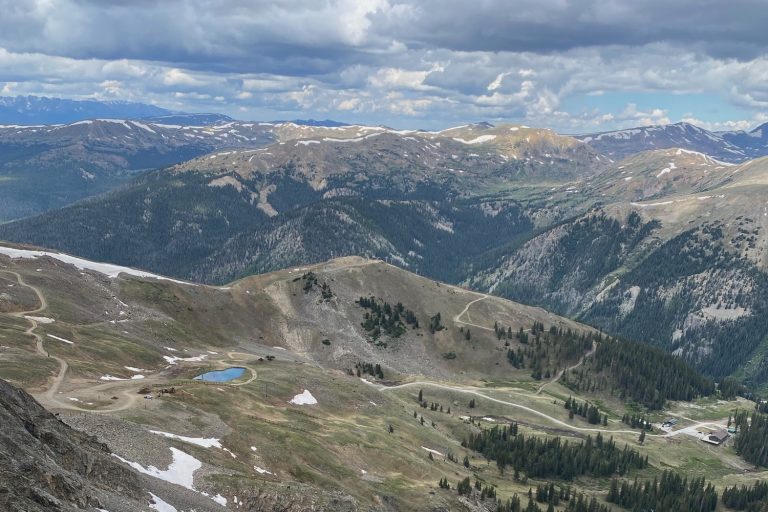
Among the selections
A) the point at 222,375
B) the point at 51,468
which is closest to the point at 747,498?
the point at 222,375

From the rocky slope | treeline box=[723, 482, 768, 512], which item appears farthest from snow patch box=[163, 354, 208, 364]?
treeline box=[723, 482, 768, 512]

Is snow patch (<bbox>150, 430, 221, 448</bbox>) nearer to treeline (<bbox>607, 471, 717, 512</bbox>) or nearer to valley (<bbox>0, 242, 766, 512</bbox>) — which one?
valley (<bbox>0, 242, 766, 512</bbox>)

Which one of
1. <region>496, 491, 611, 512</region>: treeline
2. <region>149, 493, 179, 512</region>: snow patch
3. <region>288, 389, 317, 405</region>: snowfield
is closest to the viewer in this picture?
<region>149, 493, 179, 512</region>: snow patch

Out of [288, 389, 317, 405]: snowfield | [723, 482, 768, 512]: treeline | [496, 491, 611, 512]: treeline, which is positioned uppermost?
[288, 389, 317, 405]: snowfield

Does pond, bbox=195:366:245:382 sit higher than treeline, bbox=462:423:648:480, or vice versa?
pond, bbox=195:366:245:382

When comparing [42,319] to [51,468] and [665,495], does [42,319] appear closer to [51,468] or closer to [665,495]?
[51,468]

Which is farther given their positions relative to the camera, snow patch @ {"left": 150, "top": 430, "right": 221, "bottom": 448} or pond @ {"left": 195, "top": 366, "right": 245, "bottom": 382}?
pond @ {"left": 195, "top": 366, "right": 245, "bottom": 382}

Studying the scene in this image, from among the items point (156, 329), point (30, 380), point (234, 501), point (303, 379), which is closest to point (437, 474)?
point (303, 379)
